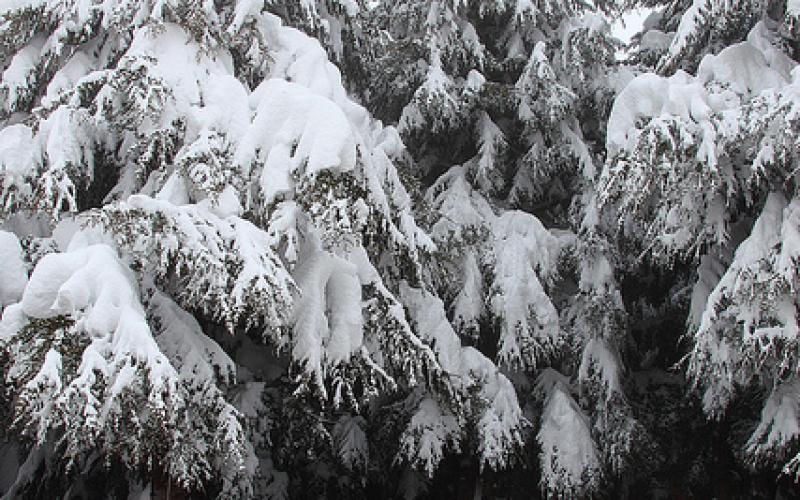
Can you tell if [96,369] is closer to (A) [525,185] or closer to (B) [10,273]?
(B) [10,273]

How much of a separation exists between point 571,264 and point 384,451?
311 cm

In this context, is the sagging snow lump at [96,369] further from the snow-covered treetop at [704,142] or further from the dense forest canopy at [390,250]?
the snow-covered treetop at [704,142]

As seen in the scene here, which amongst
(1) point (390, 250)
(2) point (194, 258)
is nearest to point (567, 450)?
(1) point (390, 250)

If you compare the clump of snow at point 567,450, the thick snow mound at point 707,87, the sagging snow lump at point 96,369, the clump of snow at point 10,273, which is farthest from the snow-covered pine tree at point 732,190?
the clump of snow at point 10,273

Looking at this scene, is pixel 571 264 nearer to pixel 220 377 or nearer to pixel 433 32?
pixel 433 32

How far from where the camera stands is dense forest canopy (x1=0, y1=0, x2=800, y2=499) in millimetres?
4617

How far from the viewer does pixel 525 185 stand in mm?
9719

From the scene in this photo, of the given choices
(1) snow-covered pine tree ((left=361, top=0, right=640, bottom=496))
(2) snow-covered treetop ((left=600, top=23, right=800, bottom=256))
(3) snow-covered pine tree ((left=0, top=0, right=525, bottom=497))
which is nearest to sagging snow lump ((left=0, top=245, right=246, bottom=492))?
(3) snow-covered pine tree ((left=0, top=0, right=525, bottom=497))

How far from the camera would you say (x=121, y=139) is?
611cm

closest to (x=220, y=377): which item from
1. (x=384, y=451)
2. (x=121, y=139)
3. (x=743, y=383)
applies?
(x=121, y=139)

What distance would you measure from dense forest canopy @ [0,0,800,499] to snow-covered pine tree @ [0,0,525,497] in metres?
0.02

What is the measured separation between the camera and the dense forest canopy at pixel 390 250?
462cm

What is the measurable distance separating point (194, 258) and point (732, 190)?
453 centimetres

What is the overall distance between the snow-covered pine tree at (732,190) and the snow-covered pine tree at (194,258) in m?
2.07
